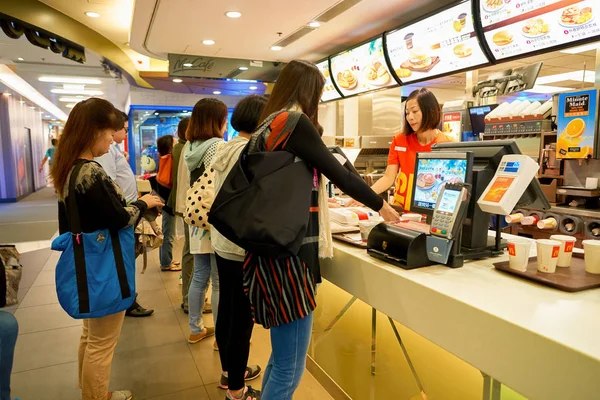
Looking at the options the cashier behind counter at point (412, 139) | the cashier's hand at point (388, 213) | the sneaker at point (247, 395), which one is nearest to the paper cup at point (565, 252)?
the cashier's hand at point (388, 213)

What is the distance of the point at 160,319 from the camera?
355 cm

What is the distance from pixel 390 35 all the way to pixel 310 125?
127 inches

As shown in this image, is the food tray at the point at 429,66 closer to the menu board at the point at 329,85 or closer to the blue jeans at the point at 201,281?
the menu board at the point at 329,85

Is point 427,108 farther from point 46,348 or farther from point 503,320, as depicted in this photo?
Result: point 46,348

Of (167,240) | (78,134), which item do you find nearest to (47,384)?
(78,134)

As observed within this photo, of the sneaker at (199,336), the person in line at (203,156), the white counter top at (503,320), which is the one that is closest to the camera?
the white counter top at (503,320)

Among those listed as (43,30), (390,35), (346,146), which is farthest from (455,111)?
(43,30)

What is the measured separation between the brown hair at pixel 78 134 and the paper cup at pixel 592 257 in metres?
Answer: 2.02

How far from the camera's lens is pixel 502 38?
321cm

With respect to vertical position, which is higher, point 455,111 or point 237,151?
point 455,111

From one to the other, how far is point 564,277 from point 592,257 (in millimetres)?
129

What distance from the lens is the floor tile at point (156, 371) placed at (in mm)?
2525

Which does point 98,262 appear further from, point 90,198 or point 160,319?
point 160,319

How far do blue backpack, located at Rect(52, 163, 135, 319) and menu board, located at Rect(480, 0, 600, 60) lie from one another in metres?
3.05
